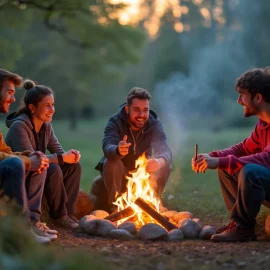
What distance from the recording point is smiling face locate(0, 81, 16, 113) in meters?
4.90

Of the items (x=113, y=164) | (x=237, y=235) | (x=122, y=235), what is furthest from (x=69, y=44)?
(x=237, y=235)

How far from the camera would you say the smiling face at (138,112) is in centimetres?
604

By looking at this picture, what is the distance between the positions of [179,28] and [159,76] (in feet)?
21.6

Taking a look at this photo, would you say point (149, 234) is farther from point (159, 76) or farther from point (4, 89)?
point (159, 76)

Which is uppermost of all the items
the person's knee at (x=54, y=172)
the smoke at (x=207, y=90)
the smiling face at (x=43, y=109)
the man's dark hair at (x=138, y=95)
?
the smoke at (x=207, y=90)

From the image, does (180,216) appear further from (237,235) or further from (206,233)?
(237,235)

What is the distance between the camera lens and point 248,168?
473 cm

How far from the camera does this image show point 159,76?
3716cm

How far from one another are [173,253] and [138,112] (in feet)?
6.95

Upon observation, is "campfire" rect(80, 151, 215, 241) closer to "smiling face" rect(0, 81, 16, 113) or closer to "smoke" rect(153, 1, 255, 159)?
"smiling face" rect(0, 81, 16, 113)

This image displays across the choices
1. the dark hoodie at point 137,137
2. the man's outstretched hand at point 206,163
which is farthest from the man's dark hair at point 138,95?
the man's outstretched hand at point 206,163

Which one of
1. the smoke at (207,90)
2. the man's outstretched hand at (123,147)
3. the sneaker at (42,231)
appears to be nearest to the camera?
the sneaker at (42,231)

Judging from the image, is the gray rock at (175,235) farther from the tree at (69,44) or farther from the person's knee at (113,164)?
the tree at (69,44)

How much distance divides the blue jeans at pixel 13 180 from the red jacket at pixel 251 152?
1.64m
